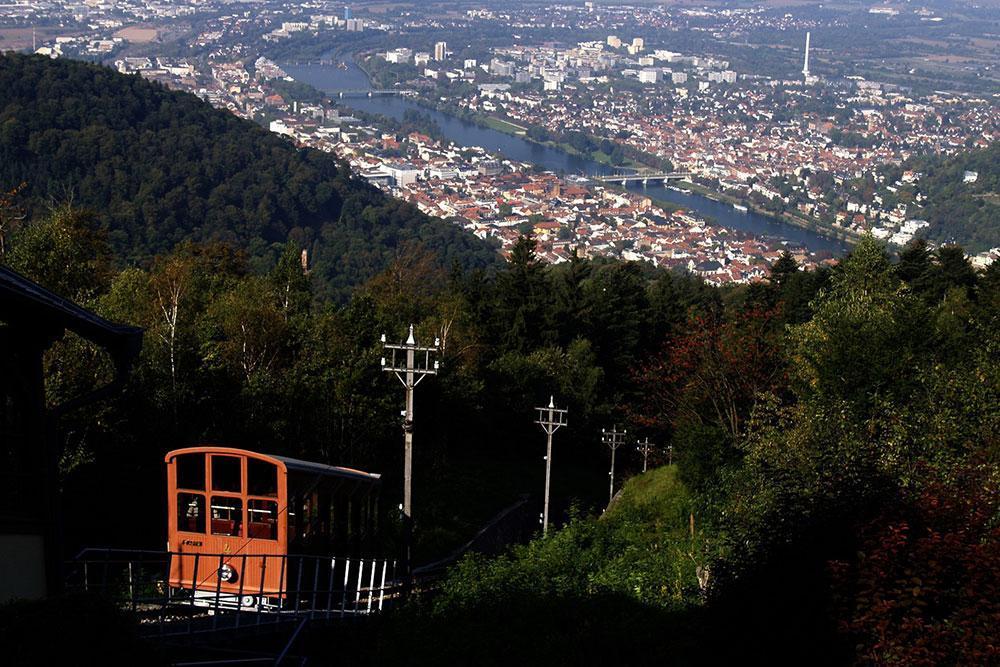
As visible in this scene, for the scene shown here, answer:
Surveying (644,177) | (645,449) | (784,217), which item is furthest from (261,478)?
(644,177)

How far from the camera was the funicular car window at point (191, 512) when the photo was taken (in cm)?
751

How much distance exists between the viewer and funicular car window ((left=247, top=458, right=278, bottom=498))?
7340 millimetres

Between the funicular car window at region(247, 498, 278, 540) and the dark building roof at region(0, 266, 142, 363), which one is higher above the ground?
the dark building roof at region(0, 266, 142, 363)

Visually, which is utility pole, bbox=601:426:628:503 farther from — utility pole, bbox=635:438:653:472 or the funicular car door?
the funicular car door

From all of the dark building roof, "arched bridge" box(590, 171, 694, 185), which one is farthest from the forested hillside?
the dark building roof

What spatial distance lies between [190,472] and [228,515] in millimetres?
385

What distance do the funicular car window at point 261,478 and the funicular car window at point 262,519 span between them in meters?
0.06

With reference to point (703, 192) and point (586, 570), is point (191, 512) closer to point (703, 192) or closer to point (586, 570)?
point (586, 570)

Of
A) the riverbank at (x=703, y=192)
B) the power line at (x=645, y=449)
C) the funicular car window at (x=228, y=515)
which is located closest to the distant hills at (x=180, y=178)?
the power line at (x=645, y=449)

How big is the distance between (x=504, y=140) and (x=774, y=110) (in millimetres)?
41236

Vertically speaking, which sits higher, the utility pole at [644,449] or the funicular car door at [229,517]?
the funicular car door at [229,517]

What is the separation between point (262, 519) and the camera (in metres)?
7.42

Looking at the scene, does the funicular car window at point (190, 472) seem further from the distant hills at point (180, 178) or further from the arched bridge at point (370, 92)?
the arched bridge at point (370, 92)

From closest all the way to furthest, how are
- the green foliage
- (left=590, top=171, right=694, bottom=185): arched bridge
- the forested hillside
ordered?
the green foliage
the forested hillside
(left=590, top=171, right=694, bottom=185): arched bridge
